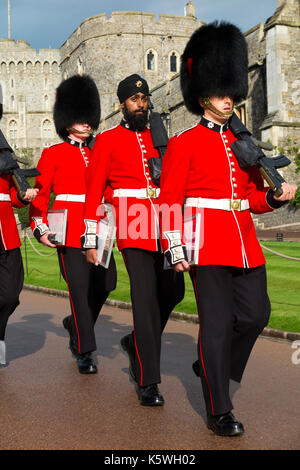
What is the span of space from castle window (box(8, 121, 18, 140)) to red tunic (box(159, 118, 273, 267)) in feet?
241

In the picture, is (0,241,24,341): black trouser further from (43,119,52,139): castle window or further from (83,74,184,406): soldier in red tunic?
(43,119,52,139): castle window

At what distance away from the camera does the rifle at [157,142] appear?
15.0 feet

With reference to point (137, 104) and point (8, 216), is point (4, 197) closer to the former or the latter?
point (8, 216)

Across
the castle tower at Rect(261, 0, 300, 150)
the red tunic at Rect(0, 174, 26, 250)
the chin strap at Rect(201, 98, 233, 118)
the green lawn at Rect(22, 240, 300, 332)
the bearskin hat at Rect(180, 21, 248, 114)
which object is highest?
the castle tower at Rect(261, 0, 300, 150)

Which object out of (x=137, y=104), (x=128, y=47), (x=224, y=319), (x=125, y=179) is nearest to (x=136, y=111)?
(x=137, y=104)

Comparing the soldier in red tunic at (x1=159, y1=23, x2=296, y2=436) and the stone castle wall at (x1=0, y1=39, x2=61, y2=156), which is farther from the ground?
the stone castle wall at (x1=0, y1=39, x2=61, y2=156)

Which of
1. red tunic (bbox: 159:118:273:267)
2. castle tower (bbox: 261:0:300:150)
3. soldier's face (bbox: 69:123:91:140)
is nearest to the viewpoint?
red tunic (bbox: 159:118:273:267)

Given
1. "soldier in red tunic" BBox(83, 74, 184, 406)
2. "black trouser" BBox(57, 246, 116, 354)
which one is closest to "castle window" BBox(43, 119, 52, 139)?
"black trouser" BBox(57, 246, 116, 354)

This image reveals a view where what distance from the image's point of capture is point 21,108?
75.6m

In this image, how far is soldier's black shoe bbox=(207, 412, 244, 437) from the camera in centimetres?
351

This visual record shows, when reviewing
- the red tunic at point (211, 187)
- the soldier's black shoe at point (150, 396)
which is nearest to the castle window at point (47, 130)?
the soldier's black shoe at point (150, 396)
